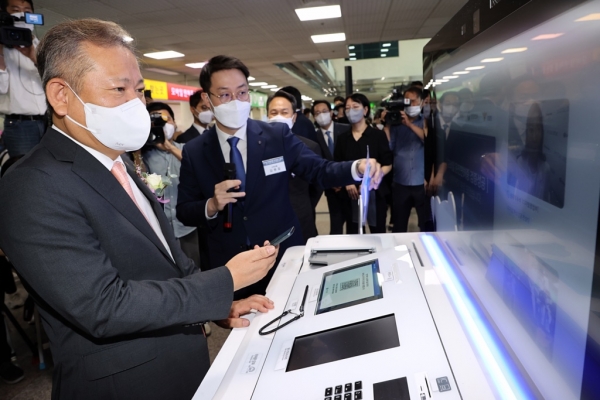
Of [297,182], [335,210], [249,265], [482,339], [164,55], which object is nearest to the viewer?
[482,339]

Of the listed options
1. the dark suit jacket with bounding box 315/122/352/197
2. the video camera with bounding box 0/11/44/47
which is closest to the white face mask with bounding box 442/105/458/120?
the video camera with bounding box 0/11/44/47

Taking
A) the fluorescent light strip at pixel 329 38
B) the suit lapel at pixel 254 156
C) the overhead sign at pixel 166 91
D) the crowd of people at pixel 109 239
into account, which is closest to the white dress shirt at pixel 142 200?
the crowd of people at pixel 109 239

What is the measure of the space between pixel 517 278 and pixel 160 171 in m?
2.77

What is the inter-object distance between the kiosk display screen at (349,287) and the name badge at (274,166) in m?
0.79

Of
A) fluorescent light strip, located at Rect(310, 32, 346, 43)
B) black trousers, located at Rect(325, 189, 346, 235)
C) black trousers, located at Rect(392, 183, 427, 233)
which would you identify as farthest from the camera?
fluorescent light strip, located at Rect(310, 32, 346, 43)

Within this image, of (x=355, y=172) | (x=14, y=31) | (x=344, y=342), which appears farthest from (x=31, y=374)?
(x=344, y=342)

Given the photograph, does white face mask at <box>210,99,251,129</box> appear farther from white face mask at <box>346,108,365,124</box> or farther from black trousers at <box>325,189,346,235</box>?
black trousers at <box>325,189,346,235</box>

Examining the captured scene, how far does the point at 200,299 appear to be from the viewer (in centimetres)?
96

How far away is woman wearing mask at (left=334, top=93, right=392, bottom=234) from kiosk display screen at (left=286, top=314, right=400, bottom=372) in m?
2.74

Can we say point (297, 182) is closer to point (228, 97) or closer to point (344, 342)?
point (228, 97)

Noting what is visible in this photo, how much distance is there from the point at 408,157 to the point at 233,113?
237cm

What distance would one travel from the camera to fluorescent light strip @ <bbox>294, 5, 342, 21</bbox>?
6392mm

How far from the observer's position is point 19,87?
263 centimetres

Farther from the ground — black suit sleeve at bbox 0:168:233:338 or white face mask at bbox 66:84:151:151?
white face mask at bbox 66:84:151:151
